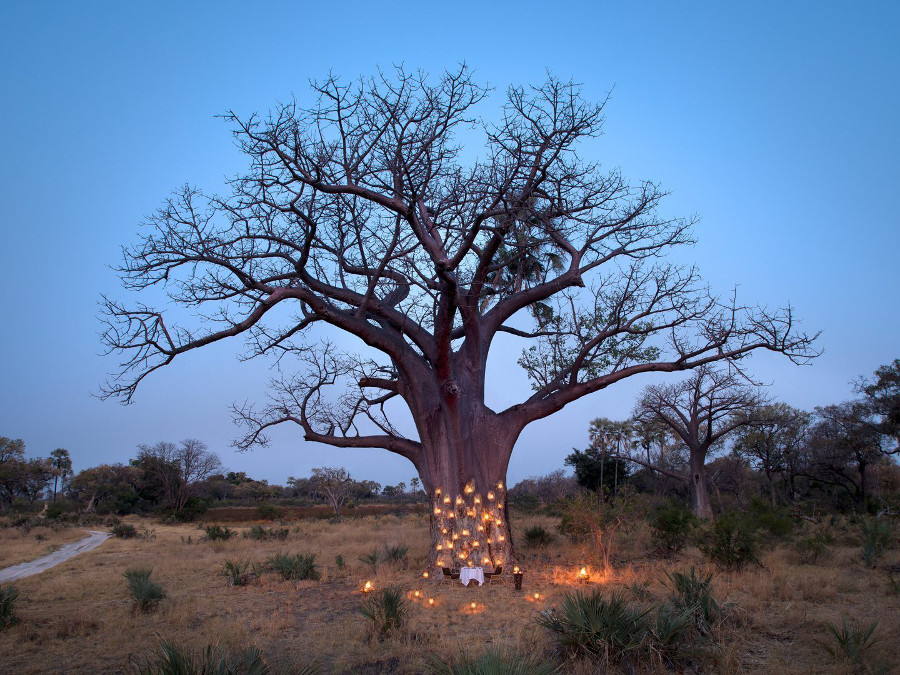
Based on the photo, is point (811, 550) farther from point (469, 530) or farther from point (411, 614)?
point (411, 614)

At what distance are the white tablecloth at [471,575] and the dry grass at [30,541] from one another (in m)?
12.3

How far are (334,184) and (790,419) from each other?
880 inches

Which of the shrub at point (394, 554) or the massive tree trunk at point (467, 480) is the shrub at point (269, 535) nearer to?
the shrub at point (394, 554)

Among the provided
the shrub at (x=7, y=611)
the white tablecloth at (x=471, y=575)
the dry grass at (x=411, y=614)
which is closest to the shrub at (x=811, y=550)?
the dry grass at (x=411, y=614)

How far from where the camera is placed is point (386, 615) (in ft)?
20.1

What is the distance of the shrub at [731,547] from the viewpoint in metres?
9.32

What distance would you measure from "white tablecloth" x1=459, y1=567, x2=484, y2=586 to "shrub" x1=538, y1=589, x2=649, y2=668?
4292 mm

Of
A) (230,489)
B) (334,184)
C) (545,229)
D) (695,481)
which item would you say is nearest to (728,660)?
(545,229)

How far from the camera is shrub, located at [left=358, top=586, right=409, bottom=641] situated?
5.99 metres

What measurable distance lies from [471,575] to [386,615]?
340 centimetres

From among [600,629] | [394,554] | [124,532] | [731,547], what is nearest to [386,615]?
[600,629]

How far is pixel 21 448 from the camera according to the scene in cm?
4353

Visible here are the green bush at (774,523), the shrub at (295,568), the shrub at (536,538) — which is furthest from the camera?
the shrub at (536,538)

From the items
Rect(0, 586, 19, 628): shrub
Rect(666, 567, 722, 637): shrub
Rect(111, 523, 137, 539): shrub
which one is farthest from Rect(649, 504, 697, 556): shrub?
Rect(111, 523, 137, 539): shrub
